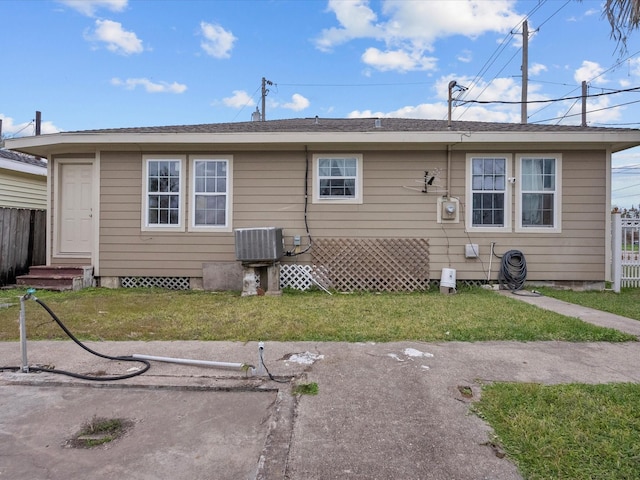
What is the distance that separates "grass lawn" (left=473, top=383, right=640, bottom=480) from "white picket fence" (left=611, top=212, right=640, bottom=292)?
230 inches

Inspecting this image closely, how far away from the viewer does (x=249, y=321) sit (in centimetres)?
482

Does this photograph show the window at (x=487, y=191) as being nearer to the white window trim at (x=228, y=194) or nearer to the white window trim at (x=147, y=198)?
the white window trim at (x=228, y=194)

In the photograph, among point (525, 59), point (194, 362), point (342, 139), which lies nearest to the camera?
point (194, 362)

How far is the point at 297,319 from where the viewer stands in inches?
193

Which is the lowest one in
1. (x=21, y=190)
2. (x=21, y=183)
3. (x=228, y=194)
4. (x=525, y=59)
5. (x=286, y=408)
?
(x=286, y=408)

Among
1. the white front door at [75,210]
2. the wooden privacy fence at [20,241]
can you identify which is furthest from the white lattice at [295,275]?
the wooden privacy fence at [20,241]

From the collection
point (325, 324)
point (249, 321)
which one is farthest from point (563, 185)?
point (249, 321)

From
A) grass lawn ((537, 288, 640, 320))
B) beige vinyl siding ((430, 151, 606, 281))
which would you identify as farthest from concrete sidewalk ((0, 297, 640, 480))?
beige vinyl siding ((430, 151, 606, 281))

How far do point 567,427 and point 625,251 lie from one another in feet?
24.1

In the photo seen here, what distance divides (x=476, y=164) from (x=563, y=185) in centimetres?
178

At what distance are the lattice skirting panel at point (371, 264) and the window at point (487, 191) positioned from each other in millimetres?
1266

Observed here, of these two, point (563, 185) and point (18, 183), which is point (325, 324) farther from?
point (18, 183)

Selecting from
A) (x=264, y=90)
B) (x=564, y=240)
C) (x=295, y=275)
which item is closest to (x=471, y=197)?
(x=564, y=240)

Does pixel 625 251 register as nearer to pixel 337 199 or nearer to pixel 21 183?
pixel 337 199
